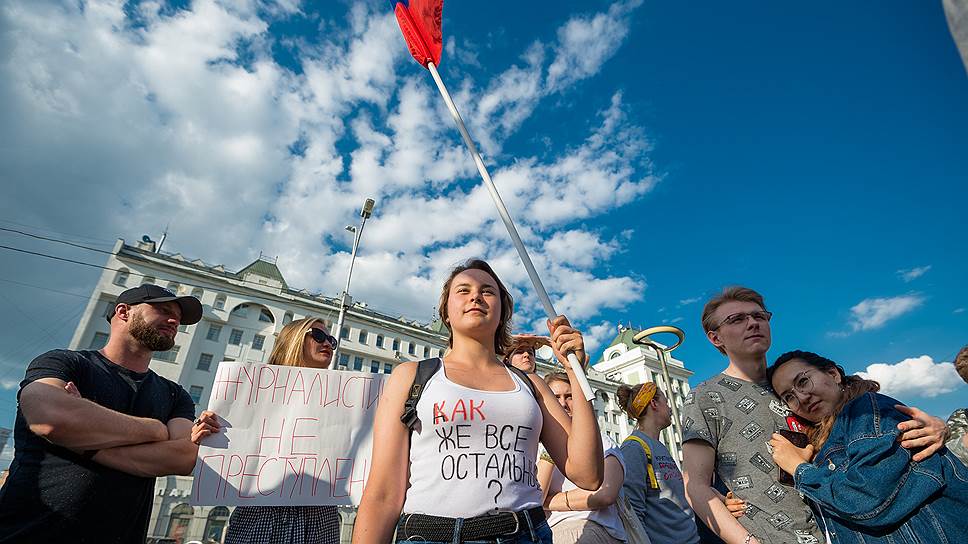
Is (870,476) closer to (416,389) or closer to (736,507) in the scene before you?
(736,507)

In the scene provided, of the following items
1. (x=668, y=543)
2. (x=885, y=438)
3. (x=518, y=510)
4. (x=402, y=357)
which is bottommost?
(x=668, y=543)

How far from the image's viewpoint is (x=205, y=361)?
1464 inches

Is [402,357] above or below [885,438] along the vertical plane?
above

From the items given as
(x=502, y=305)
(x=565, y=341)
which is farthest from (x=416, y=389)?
(x=502, y=305)

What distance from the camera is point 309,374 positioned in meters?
3.16

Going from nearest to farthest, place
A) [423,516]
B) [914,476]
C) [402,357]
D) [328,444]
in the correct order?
[423,516]
[914,476]
[328,444]
[402,357]

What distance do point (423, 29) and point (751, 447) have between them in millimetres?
3915

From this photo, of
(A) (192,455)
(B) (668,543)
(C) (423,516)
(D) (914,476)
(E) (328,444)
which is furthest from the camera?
(B) (668,543)

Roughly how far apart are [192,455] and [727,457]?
329cm

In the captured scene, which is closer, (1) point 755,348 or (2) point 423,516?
(2) point 423,516

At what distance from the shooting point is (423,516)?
183 centimetres

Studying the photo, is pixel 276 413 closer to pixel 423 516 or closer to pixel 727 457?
pixel 423 516

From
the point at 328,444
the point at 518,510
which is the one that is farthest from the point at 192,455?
the point at 518,510

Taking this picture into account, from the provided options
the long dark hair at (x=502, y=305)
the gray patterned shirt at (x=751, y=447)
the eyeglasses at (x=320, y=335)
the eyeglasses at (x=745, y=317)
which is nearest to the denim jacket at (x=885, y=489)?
the gray patterned shirt at (x=751, y=447)
